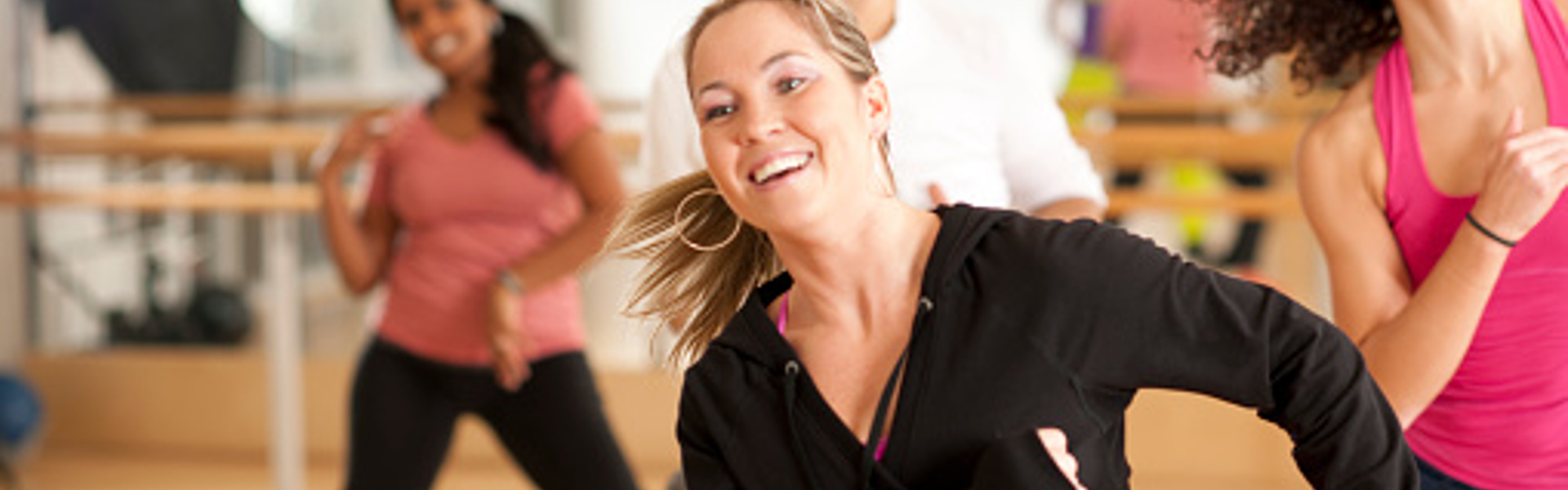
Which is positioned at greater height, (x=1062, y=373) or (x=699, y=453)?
(x=1062, y=373)

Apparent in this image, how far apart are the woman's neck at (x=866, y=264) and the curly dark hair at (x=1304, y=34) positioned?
27.0 inches

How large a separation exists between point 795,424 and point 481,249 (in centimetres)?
173

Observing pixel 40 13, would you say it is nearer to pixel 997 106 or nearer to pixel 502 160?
pixel 502 160

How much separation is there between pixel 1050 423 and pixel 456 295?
1805mm

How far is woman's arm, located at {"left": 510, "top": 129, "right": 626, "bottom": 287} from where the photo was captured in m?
2.98

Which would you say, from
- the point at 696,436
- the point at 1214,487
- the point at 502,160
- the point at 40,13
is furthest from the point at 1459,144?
the point at 40,13

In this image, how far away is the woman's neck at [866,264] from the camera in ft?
Answer: 4.65

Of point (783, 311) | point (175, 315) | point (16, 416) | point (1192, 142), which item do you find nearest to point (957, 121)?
point (783, 311)

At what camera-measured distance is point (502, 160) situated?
9.91ft

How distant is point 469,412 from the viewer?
2.90 metres

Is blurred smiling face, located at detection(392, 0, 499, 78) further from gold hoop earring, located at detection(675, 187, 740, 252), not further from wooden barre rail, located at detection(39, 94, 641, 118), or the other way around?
wooden barre rail, located at detection(39, 94, 641, 118)

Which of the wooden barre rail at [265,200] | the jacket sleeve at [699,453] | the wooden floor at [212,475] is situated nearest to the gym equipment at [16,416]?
the wooden floor at [212,475]

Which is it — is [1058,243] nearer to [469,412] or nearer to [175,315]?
[469,412]

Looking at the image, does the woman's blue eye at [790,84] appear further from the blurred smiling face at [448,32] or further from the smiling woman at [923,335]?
the blurred smiling face at [448,32]
